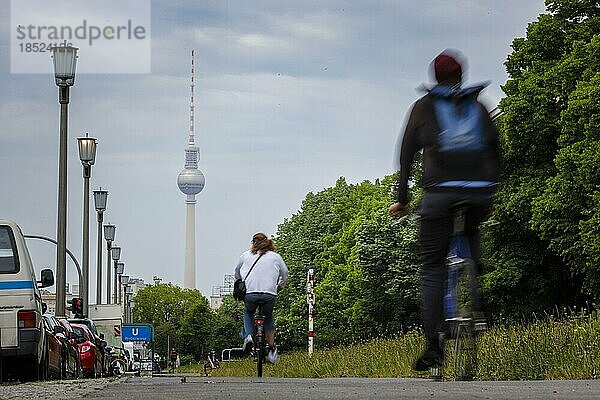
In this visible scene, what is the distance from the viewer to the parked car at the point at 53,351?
1954 centimetres

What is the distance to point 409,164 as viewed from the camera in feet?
27.6

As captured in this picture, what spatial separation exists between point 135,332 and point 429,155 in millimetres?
85888

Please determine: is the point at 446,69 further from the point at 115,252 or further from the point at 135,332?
the point at 135,332

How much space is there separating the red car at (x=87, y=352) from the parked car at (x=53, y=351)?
223 inches

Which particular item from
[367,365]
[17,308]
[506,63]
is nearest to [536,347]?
[367,365]

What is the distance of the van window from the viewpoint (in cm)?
1722

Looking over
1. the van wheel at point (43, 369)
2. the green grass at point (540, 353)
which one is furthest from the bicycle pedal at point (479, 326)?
the van wheel at point (43, 369)

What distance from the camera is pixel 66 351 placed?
23.0 metres

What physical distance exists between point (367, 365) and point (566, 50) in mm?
30150

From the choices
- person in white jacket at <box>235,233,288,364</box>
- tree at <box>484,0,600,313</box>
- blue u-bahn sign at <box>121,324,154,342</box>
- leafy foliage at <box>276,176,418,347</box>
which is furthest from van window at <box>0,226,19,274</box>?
blue u-bahn sign at <box>121,324,154,342</box>

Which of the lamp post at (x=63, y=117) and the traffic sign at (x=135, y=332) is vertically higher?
the lamp post at (x=63, y=117)

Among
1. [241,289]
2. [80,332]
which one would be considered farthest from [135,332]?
[241,289]

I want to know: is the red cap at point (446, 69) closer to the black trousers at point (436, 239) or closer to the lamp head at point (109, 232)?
the black trousers at point (436, 239)

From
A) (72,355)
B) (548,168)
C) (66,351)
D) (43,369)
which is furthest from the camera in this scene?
(548,168)
